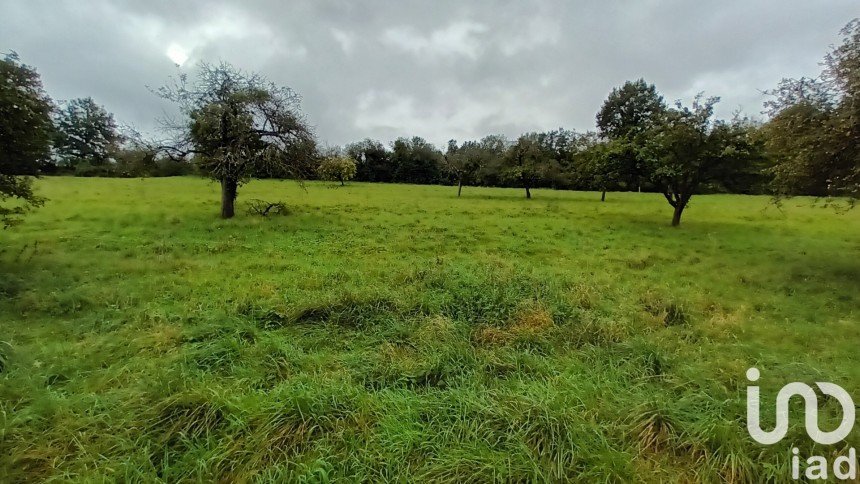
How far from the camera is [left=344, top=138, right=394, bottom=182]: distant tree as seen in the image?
2798 inches

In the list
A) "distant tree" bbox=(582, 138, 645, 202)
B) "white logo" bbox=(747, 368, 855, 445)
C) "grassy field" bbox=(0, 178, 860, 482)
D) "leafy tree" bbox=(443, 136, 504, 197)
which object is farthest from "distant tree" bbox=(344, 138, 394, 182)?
"white logo" bbox=(747, 368, 855, 445)

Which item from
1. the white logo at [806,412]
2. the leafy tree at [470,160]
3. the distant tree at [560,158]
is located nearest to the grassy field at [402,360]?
the white logo at [806,412]

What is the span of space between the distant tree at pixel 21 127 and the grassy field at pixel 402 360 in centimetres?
248

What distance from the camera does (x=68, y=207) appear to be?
22.9 m

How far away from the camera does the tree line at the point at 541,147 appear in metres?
10.7

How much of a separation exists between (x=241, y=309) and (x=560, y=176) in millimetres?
37902

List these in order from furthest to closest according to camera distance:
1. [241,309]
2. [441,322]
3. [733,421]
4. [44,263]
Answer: [44,263] < [241,309] < [441,322] < [733,421]

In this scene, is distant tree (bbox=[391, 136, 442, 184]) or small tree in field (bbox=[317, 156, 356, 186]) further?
distant tree (bbox=[391, 136, 442, 184])

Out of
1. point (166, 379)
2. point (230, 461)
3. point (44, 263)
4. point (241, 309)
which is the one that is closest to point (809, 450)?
point (230, 461)

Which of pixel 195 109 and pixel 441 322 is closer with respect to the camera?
pixel 441 322

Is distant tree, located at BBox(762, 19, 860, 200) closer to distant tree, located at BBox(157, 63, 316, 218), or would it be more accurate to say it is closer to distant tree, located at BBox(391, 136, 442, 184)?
distant tree, located at BBox(157, 63, 316, 218)

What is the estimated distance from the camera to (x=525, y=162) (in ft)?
134

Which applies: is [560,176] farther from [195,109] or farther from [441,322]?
[441,322]

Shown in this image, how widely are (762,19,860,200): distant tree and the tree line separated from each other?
0.03 m
